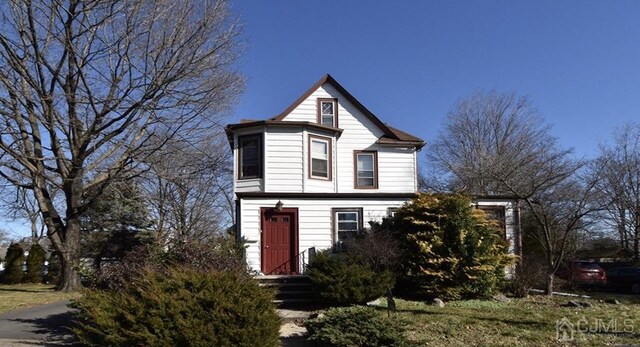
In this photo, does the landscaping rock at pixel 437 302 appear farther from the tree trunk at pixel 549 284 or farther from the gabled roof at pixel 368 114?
the gabled roof at pixel 368 114

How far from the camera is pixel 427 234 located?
1536cm

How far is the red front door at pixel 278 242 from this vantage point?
1842 cm

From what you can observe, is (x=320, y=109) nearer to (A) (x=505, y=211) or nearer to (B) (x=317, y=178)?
(B) (x=317, y=178)

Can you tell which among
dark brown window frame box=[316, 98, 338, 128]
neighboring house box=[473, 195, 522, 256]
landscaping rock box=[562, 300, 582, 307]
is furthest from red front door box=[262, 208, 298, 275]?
landscaping rock box=[562, 300, 582, 307]

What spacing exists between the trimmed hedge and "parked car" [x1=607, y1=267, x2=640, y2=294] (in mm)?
20257

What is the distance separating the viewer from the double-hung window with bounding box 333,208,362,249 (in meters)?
18.9

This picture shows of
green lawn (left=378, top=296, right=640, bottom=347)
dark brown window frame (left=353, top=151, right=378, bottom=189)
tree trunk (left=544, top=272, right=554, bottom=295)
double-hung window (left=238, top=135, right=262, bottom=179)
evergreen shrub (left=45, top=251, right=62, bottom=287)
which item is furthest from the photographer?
evergreen shrub (left=45, top=251, right=62, bottom=287)

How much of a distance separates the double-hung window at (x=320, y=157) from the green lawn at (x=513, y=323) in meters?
7.84

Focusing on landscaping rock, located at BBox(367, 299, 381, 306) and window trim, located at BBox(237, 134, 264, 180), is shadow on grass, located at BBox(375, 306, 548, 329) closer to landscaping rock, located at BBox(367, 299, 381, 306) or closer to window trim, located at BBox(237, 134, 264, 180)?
landscaping rock, located at BBox(367, 299, 381, 306)

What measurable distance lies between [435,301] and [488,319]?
292 cm

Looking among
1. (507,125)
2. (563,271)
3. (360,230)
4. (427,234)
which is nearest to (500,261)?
(427,234)

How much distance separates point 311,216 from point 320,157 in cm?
299

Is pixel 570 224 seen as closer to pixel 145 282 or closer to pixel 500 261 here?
pixel 500 261

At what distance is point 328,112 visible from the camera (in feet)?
72.0
